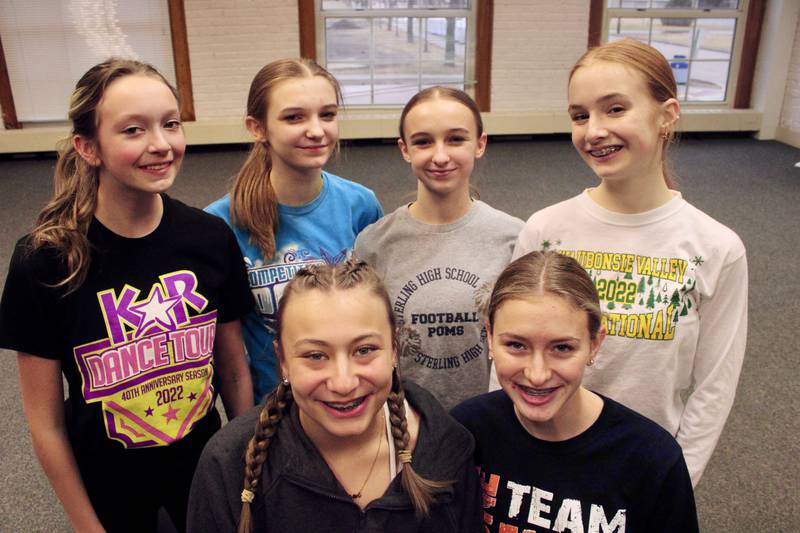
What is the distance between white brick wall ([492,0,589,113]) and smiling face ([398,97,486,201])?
569 centimetres

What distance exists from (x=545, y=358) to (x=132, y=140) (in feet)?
2.79

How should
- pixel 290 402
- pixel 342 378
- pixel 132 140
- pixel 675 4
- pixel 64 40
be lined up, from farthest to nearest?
pixel 675 4
pixel 64 40
pixel 132 140
pixel 290 402
pixel 342 378

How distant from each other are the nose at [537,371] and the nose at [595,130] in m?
0.46

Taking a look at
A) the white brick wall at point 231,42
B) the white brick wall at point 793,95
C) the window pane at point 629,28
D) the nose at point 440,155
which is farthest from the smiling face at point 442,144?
the white brick wall at point 793,95

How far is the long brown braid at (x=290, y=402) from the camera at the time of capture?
1.06 m

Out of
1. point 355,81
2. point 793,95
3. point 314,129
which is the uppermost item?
point 314,129

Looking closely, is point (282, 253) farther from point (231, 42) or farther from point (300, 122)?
point (231, 42)

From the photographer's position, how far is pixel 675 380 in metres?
1.37

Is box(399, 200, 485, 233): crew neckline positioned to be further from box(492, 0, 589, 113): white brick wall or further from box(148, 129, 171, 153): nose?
box(492, 0, 589, 113): white brick wall

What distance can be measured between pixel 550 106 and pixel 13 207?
5098 millimetres

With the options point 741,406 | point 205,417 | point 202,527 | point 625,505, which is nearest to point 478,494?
point 625,505

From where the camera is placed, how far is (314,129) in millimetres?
1595

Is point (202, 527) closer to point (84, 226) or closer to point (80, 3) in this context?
point (84, 226)

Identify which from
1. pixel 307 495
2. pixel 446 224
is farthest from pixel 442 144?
pixel 307 495
